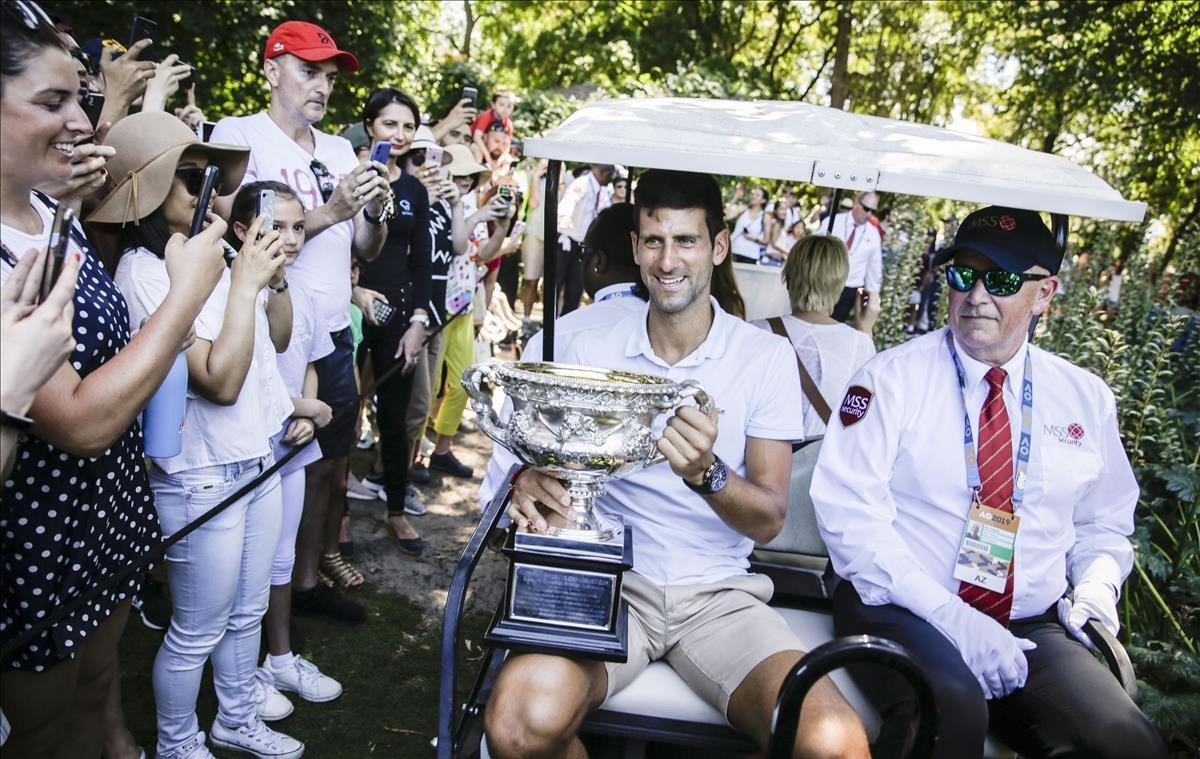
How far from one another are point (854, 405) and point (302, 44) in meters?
2.89

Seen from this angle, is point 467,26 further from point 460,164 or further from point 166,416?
point 166,416

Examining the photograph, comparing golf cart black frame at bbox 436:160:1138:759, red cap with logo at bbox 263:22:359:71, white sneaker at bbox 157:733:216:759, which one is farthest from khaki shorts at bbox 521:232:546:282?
white sneaker at bbox 157:733:216:759

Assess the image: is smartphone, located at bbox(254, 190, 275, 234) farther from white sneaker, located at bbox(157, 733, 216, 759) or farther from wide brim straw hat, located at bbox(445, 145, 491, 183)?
wide brim straw hat, located at bbox(445, 145, 491, 183)

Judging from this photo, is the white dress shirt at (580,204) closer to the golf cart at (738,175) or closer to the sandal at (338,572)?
the sandal at (338,572)

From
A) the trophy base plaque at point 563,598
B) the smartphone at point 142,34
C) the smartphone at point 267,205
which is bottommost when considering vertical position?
the trophy base plaque at point 563,598

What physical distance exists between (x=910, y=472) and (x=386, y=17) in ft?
38.8

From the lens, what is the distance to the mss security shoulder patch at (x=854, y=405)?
291cm

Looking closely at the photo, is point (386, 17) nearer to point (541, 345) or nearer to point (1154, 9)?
point (1154, 9)

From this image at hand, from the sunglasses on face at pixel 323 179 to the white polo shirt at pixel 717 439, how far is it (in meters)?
1.75

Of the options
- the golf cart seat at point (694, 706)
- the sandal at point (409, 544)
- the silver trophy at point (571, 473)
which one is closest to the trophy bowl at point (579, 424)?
the silver trophy at point (571, 473)

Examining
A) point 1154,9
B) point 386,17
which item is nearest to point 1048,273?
point 1154,9

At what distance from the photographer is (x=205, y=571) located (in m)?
A: 2.64

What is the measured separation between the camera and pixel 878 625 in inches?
104

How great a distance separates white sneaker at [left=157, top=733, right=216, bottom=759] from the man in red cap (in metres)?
0.65
